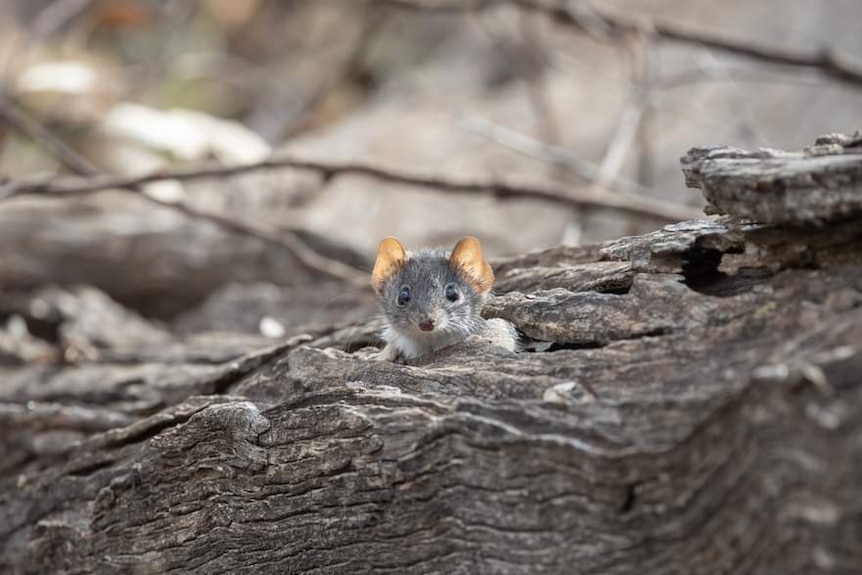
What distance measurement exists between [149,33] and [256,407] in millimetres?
13874

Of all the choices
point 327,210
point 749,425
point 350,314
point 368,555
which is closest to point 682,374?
point 749,425

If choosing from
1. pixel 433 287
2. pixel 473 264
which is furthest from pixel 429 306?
pixel 473 264

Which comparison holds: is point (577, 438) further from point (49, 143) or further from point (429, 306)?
point (49, 143)

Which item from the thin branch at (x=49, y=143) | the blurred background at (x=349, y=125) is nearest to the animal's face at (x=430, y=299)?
the blurred background at (x=349, y=125)

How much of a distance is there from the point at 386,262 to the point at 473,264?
620 mm

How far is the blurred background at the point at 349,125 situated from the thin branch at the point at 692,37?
3 cm

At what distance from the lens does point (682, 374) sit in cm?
364

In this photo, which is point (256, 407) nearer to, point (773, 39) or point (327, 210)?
point (327, 210)

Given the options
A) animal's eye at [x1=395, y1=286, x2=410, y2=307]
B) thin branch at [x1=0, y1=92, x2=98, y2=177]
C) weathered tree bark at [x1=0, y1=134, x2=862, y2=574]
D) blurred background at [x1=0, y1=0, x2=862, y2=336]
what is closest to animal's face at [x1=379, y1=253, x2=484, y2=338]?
animal's eye at [x1=395, y1=286, x2=410, y2=307]

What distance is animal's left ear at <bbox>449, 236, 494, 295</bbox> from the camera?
5633 millimetres

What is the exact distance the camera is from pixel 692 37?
9.68m

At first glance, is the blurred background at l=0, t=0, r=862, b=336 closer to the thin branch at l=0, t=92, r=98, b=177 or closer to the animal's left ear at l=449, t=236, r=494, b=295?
the thin branch at l=0, t=92, r=98, b=177

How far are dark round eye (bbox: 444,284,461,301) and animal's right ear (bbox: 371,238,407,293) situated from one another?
1.50 feet

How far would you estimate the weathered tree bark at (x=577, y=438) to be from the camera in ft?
10.1
